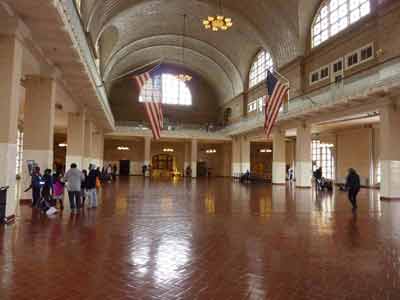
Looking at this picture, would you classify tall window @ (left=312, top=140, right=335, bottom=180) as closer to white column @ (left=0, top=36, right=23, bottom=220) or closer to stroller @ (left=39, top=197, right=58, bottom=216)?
stroller @ (left=39, top=197, right=58, bottom=216)

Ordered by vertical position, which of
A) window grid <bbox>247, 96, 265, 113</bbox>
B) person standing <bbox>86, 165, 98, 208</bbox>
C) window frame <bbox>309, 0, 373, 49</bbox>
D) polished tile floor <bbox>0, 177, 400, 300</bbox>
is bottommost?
polished tile floor <bbox>0, 177, 400, 300</bbox>

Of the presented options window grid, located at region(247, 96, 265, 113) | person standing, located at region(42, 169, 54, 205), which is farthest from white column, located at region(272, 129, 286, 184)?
person standing, located at region(42, 169, 54, 205)

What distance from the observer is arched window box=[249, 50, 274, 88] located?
2736 centimetres

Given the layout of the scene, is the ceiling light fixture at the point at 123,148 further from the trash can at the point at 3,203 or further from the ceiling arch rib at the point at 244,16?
the trash can at the point at 3,203

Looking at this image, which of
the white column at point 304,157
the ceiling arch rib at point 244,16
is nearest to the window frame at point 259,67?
the ceiling arch rib at point 244,16

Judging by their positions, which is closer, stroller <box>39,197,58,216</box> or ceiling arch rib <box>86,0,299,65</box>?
stroller <box>39,197,58,216</box>

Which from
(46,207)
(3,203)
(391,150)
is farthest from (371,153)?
(3,203)

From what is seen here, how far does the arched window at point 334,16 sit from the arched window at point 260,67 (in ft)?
19.5

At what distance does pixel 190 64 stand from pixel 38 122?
2973cm

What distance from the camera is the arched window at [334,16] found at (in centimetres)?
1723

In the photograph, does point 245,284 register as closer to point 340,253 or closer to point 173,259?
point 173,259

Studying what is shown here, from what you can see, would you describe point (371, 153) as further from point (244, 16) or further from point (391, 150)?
point (244, 16)

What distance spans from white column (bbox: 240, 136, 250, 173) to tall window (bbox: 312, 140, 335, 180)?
6473mm

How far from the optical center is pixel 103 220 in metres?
7.79
